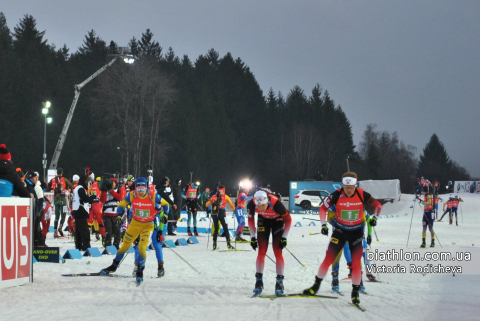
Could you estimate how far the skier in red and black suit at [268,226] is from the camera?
822cm

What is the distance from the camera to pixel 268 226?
28.2 feet

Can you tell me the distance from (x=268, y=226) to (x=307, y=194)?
96.9 feet

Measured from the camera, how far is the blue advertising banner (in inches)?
1471

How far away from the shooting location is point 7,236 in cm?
802

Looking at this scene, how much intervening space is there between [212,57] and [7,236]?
76334mm

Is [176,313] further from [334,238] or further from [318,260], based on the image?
[318,260]

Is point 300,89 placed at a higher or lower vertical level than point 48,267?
higher

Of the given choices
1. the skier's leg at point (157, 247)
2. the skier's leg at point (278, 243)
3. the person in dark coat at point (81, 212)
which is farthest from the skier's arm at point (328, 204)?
the person in dark coat at point (81, 212)

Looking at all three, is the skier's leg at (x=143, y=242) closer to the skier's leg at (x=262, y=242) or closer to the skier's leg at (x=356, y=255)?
the skier's leg at (x=262, y=242)

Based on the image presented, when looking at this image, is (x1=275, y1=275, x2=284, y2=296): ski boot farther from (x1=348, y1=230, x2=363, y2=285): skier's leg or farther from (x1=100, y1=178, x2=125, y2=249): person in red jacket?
(x1=100, y1=178, x2=125, y2=249): person in red jacket

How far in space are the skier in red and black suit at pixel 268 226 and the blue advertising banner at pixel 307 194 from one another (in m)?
29.0

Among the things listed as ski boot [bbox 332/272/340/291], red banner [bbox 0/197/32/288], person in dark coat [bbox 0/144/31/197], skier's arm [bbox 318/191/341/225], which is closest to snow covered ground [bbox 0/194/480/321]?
ski boot [bbox 332/272/340/291]

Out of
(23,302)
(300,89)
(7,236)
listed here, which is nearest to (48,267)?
(7,236)

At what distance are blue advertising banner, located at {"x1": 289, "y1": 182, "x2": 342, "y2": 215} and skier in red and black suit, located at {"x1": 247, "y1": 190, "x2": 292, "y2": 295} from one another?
29.0 m
